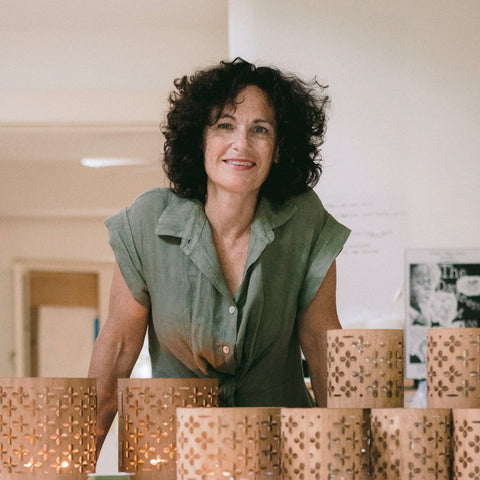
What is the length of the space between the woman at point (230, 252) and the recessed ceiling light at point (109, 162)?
412cm

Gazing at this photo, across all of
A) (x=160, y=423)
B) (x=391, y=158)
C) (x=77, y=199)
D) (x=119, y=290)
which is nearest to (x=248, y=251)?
(x=119, y=290)

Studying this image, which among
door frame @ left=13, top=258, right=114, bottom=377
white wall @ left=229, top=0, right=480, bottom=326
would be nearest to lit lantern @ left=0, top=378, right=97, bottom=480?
white wall @ left=229, top=0, right=480, bottom=326

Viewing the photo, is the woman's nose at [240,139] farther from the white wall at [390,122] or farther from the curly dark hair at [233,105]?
the white wall at [390,122]

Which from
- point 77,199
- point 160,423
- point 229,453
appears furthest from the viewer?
point 77,199

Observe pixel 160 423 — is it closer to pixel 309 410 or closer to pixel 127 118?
pixel 309 410

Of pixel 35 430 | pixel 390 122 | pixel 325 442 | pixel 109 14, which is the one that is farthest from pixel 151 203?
pixel 109 14

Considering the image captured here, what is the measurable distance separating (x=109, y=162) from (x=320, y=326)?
14.5ft

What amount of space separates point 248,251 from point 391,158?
6.34ft

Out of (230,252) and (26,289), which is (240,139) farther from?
(26,289)

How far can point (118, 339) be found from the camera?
1.29 m

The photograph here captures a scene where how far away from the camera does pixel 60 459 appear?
981mm

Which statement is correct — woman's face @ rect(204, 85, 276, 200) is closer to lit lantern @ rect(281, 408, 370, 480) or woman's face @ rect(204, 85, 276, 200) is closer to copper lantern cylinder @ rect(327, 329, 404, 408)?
copper lantern cylinder @ rect(327, 329, 404, 408)

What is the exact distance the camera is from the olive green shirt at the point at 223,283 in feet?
4.09

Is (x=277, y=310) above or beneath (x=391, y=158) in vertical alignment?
beneath
